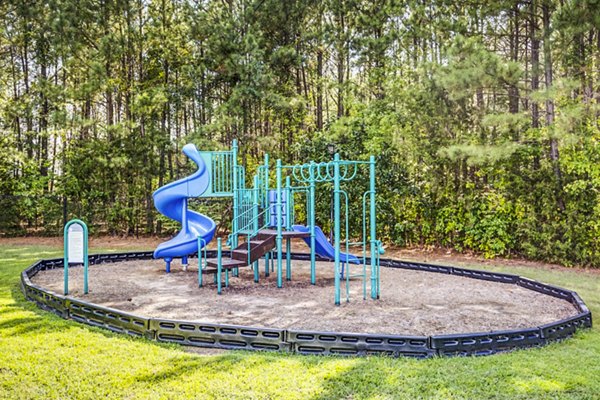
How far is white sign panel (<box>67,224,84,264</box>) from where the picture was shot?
7102mm

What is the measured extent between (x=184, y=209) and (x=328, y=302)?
4.38 metres

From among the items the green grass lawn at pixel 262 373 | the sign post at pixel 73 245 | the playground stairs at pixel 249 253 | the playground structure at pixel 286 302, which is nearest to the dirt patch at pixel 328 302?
the playground structure at pixel 286 302

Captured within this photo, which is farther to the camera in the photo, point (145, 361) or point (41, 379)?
point (145, 361)

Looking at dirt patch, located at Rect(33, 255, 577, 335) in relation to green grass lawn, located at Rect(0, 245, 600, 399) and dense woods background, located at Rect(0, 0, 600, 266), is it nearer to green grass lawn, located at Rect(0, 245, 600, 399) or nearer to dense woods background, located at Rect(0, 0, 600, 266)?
green grass lawn, located at Rect(0, 245, 600, 399)

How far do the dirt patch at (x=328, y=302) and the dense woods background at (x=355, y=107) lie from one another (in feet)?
12.5

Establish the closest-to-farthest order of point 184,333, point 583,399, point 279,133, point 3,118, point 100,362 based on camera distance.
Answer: point 583,399 < point 100,362 < point 184,333 < point 279,133 < point 3,118

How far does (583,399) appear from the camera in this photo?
3.43 m

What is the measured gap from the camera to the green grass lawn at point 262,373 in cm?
352

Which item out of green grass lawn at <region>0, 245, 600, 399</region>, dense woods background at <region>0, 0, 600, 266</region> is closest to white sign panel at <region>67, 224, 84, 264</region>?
green grass lawn at <region>0, 245, 600, 399</region>

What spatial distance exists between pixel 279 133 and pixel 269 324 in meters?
13.3

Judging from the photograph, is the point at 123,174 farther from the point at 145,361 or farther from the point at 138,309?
the point at 145,361

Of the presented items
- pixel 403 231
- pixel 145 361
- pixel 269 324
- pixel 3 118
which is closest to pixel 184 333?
pixel 145 361

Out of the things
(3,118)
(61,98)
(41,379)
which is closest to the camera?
(41,379)

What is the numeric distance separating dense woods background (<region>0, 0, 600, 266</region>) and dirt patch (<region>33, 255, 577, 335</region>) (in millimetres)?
3816
